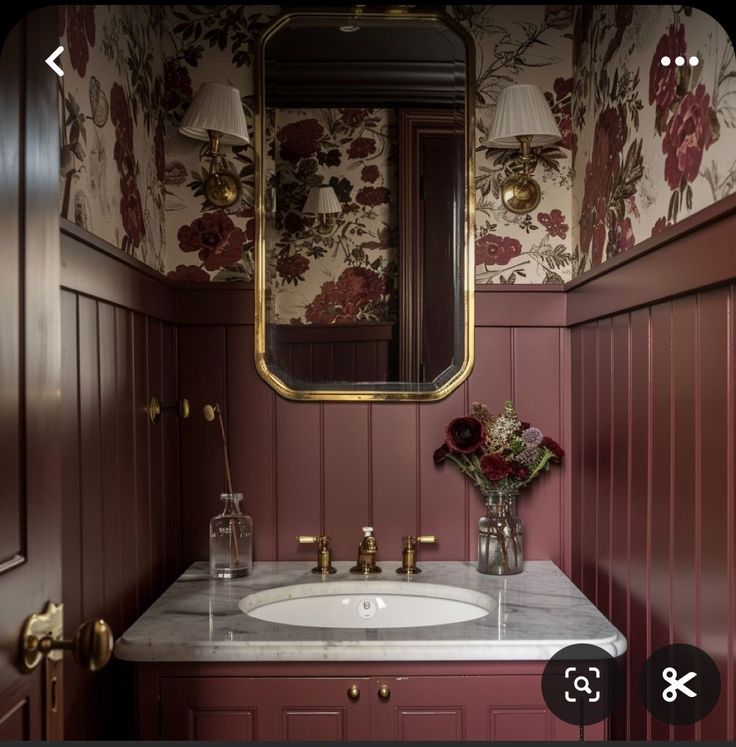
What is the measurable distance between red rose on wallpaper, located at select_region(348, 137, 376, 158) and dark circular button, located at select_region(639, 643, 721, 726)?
4.03ft

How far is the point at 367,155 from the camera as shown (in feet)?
6.63

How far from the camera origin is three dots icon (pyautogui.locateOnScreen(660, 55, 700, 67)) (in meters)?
1.27

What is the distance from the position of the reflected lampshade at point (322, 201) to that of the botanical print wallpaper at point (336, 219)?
0.03 ft

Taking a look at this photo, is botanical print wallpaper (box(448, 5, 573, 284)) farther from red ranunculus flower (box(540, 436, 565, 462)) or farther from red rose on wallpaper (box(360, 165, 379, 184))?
red ranunculus flower (box(540, 436, 565, 462))

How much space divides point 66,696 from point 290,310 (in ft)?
3.17

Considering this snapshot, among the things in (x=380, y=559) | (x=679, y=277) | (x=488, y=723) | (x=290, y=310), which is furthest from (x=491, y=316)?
(x=488, y=723)

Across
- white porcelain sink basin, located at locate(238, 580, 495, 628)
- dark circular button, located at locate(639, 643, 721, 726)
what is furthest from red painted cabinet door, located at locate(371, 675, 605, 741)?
white porcelain sink basin, located at locate(238, 580, 495, 628)

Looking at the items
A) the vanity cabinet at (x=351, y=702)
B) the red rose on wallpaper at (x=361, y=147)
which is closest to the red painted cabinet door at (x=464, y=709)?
the vanity cabinet at (x=351, y=702)

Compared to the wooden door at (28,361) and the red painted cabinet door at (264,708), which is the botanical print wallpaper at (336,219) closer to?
the red painted cabinet door at (264,708)

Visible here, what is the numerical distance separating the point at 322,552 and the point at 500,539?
38 centimetres

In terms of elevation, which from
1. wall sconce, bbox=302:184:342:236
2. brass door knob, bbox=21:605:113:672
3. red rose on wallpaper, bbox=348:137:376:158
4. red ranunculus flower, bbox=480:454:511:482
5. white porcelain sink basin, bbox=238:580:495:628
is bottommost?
white porcelain sink basin, bbox=238:580:495:628

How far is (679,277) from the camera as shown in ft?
4.14

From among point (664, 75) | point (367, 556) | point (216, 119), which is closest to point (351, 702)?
point (367, 556)

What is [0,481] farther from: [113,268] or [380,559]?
[380,559]
